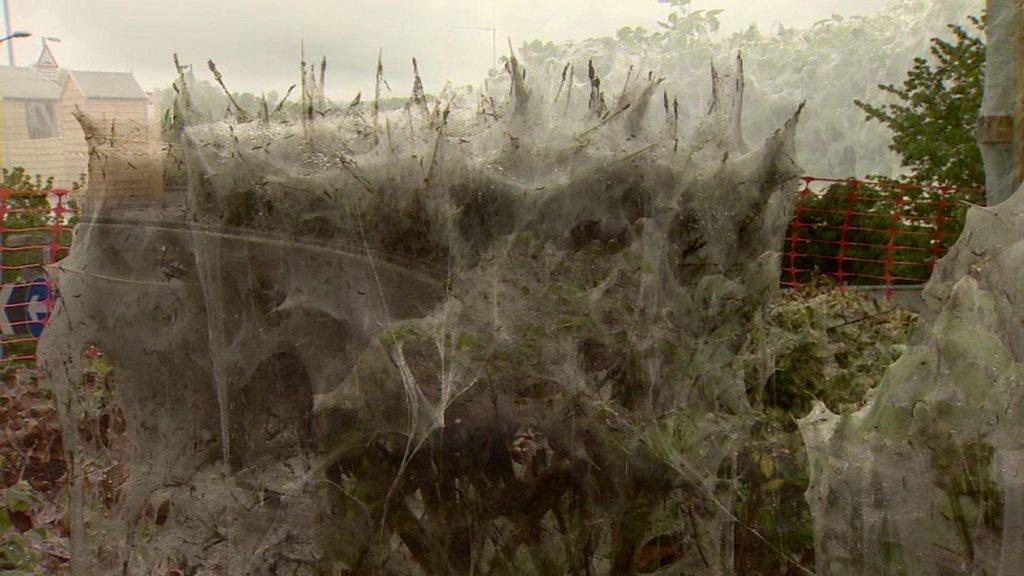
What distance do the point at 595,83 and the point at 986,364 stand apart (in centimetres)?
107

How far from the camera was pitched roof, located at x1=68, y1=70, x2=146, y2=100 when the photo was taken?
2660 millimetres

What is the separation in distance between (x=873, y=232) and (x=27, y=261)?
6.18m

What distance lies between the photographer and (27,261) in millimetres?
5383

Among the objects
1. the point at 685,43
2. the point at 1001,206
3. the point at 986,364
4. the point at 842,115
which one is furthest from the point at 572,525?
the point at 842,115

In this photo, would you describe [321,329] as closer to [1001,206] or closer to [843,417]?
[843,417]

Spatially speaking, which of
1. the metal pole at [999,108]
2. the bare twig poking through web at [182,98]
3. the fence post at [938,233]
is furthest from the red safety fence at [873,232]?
the bare twig poking through web at [182,98]

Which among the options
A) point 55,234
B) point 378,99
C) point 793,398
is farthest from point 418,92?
point 55,234

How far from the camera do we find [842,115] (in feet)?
63.8

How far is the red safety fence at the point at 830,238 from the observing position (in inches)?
204

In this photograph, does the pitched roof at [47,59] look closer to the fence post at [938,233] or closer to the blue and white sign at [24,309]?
the blue and white sign at [24,309]

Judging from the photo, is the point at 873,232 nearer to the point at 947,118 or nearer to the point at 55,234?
the point at 947,118

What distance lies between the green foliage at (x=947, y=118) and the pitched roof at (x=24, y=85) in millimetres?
7973

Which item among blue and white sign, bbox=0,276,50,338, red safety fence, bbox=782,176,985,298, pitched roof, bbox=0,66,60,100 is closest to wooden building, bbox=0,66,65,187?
pitched roof, bbox=0,66,60,100

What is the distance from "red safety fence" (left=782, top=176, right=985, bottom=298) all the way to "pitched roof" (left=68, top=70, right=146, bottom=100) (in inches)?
205
